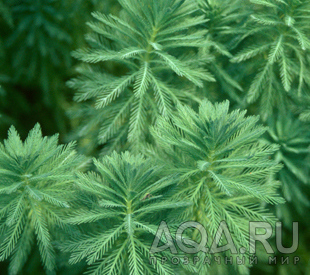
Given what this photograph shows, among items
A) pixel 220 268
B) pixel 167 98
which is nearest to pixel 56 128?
pixel 167 98

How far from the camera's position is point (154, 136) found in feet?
3.42

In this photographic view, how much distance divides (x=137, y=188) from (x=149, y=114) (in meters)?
0.43

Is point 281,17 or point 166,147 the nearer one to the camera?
point 166,147

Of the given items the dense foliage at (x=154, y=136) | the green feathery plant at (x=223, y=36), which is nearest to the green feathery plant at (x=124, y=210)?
the dense foliage at (x=154, y=136)

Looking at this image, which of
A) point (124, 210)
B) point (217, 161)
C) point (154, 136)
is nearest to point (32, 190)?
point (124, 210)

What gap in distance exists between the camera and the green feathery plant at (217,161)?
0.97 m

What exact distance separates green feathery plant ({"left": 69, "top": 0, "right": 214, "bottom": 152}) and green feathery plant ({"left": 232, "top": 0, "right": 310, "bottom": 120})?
194 mm

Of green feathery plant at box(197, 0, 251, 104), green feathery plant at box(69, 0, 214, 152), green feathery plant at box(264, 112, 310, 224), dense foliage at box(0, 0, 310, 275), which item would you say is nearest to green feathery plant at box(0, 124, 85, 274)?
dense foliage at box(0, 0, 310, 275)

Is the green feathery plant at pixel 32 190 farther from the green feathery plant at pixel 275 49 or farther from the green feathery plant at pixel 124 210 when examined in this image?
the green feathery plant at pixel 275 49

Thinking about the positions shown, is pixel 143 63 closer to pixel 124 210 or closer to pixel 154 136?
pixel 154 136

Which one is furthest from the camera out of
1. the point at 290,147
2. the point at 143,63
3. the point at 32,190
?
the point at 290,147

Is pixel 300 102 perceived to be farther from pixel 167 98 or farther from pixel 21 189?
pixel 21 189

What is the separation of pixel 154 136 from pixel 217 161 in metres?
0.20

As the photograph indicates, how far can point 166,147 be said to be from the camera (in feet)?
3.53
